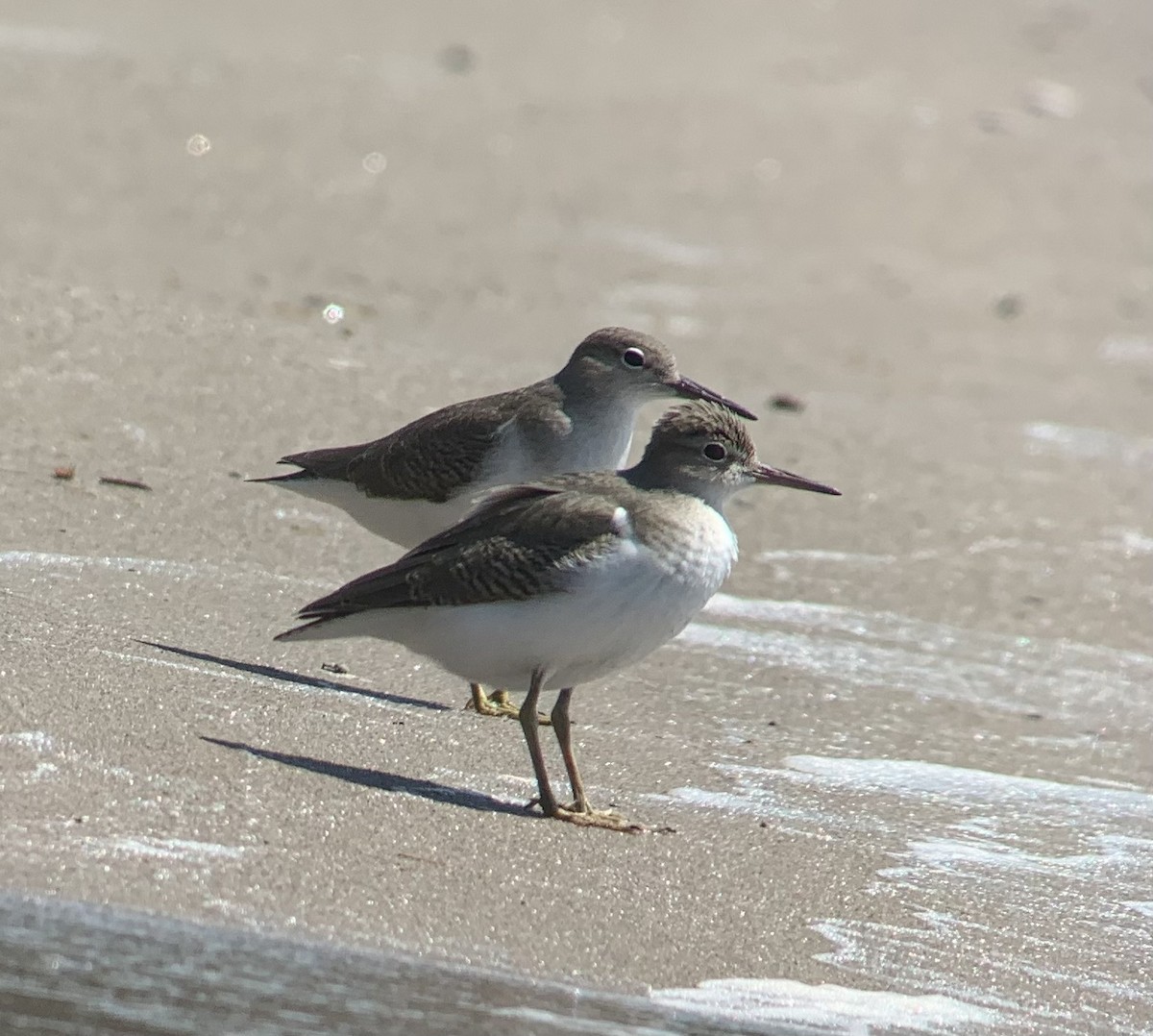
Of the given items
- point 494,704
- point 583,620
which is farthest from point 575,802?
point 494,704

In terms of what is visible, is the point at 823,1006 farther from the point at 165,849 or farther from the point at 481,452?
the point at 481,452

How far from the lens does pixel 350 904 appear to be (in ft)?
16.2

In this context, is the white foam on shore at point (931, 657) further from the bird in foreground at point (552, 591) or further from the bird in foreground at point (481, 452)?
the bird in foreground at point (552, 591)

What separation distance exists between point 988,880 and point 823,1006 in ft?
3.87

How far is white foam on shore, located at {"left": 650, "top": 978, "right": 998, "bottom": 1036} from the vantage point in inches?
189

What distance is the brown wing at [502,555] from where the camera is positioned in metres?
5.88

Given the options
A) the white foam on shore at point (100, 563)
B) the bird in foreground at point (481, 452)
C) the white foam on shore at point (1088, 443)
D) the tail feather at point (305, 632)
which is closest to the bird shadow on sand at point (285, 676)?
the tail feather at point (305, 632)

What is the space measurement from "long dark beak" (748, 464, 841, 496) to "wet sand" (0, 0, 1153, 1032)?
854 millimetres

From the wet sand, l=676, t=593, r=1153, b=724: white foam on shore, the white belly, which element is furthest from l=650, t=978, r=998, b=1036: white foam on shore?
l=676, t=593, r=1153, b=724: white foam on shore

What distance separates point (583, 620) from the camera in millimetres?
5793

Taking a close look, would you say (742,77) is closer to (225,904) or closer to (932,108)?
(932,108)

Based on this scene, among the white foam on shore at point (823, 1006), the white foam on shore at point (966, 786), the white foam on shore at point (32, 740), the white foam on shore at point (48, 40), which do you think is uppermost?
the white foam on shore at point (48, 40)

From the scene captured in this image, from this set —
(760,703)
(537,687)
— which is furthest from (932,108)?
(537,687)

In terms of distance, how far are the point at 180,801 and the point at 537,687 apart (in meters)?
1.09
